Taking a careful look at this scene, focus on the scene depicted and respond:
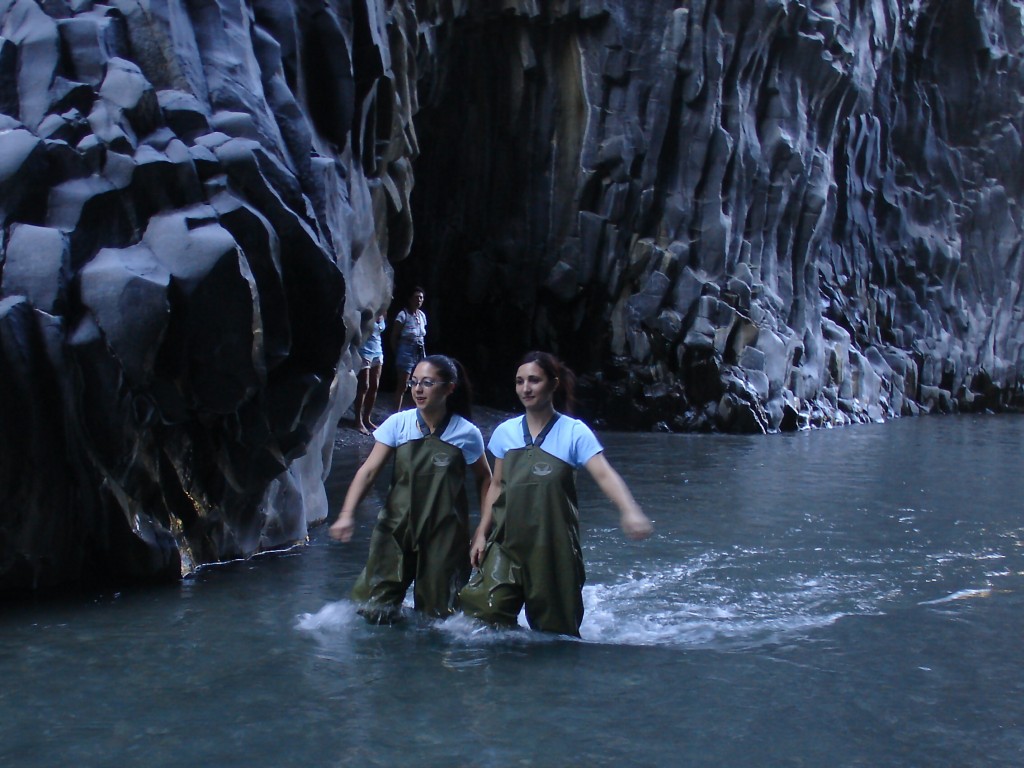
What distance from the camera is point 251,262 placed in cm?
561

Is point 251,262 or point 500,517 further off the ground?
point 251,262

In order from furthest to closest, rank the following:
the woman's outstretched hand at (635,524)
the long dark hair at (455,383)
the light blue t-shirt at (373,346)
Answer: the light blue t-shirt at (373,346) < the long dark hair at (455,383) < the woman's outstretched hand at (635,524)

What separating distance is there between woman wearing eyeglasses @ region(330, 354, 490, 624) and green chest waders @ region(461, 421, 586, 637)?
26cm

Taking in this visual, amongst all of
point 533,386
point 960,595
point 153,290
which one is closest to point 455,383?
point 533,386

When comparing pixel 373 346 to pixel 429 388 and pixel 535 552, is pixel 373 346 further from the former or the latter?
pixel 535 552

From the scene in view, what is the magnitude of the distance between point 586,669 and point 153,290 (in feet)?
8.46

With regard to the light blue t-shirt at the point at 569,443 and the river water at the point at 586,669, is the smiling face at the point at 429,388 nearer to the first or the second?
the light blue t-shirt at the point at 569,443

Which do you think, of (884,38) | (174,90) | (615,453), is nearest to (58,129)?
(174,90)

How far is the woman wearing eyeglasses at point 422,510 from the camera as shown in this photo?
461 cm

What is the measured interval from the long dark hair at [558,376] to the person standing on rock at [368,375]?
7.48 m

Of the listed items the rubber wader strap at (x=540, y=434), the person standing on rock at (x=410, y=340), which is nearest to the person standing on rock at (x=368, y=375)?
the person standing on rock at (x=410, y=340)

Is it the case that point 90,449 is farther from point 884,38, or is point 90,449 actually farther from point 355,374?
point 884,38

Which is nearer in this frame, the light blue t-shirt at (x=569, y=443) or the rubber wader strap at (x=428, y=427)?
the light blue t-shirt at (x=569, y=443)

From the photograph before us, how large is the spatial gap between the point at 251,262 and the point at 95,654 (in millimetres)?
2199
